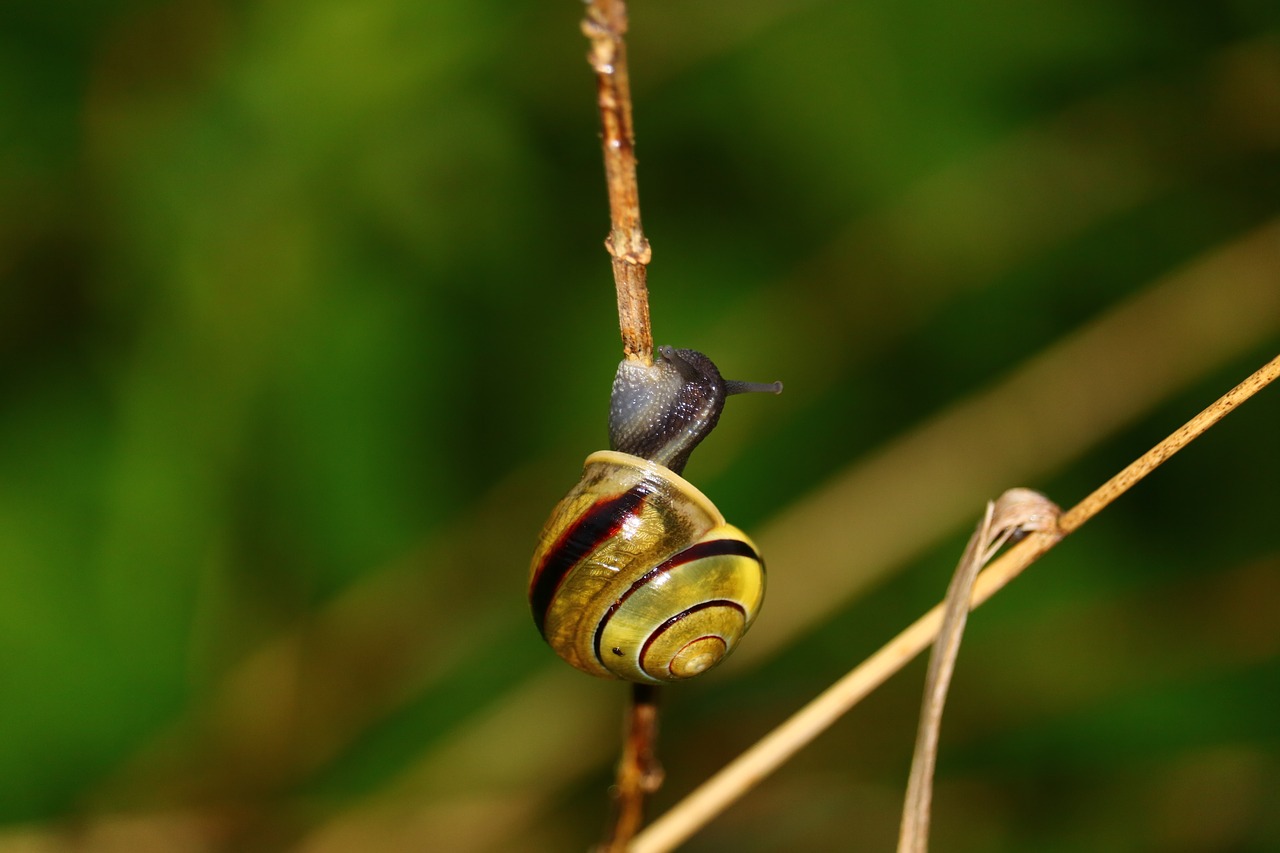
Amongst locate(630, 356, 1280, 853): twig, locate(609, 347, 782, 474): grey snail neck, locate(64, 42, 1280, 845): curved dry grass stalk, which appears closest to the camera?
locate(630, 356, 1280, 853): twig

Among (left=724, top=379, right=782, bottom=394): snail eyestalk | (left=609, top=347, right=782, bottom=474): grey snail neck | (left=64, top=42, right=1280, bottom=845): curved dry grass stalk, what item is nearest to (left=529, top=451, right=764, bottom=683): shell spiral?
(left=609, top=347, right=782, bottom=474): grey snail neck

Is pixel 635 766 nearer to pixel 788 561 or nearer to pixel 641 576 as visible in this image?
pixel 641 576

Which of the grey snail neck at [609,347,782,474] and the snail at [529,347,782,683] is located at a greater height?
the grey snail neck at [609,347,782,474]

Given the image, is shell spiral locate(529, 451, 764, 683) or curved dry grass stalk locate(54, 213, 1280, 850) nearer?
shell spiral locate(529, 451, 764, 683)

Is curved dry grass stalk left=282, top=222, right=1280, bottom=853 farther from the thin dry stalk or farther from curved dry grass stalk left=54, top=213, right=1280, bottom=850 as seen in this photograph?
the thin dry stalk

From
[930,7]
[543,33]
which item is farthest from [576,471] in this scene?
[930,7]

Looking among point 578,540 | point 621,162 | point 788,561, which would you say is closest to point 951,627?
point 578,540

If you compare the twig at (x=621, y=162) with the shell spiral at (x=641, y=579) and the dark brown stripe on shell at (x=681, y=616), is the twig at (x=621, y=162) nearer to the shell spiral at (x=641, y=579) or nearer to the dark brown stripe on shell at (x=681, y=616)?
the shell spiral at (x=641, y=579)

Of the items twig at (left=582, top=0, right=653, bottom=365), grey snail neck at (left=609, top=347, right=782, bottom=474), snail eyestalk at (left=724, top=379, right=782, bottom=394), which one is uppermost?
twig at (left=582, top=0, right=653, bottom=365)
